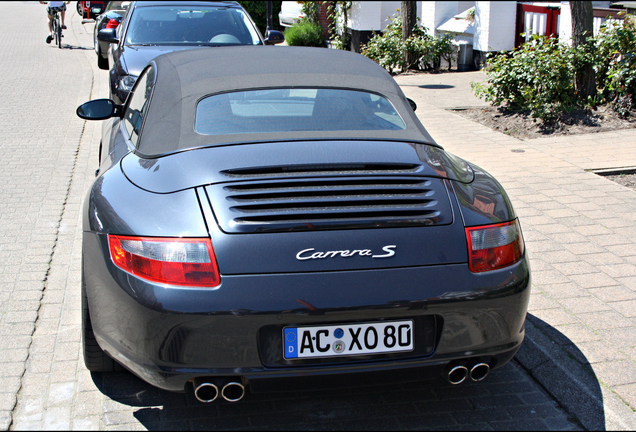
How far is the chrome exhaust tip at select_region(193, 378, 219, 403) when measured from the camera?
2557 mm

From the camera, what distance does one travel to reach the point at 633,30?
348 inches

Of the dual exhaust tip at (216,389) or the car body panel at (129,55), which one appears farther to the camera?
the car body panel at (129,55)

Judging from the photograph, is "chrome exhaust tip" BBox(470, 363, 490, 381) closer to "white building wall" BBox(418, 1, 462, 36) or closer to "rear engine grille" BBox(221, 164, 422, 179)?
"rear engine grille" BBox(221, 164, 422, 179)

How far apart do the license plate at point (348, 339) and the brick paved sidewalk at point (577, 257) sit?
3.47 feet

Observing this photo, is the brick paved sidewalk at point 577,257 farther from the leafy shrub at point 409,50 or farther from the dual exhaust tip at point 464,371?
the leafy shrub at point 409,50

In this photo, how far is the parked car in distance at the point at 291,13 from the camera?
893 inches

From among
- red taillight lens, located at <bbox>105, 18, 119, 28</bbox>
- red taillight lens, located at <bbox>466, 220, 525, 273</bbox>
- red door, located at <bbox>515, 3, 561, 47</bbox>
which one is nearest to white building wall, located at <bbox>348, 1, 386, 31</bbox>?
red door, located at <bbox>515, 3, 561, 47</bbox>

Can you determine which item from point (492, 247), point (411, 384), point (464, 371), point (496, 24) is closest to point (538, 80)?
point (496, 24)

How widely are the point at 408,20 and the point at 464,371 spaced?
1352 centimetres

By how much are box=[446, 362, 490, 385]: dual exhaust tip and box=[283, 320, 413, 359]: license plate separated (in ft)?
0.71

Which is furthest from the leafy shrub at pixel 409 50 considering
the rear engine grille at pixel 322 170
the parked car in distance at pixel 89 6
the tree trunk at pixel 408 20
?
the parked car in distance at pixel 89 6

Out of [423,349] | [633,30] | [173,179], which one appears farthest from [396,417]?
[633,30]

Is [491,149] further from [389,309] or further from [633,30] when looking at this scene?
[389,309]

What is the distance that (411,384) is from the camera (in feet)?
10.7
